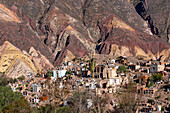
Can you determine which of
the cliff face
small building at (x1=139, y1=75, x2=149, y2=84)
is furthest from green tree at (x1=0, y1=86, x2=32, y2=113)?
the cliff face

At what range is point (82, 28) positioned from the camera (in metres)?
143

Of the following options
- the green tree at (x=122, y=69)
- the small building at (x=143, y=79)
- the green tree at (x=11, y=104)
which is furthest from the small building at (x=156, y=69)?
the green tree at (x=11, y=104)

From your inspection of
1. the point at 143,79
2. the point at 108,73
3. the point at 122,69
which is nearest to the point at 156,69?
the point at 122,69

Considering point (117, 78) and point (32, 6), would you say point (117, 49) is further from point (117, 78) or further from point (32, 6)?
point (117, 78)

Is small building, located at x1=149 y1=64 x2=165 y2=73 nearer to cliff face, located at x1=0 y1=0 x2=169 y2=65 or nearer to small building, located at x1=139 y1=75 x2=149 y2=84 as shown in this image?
small building, located at x1=139 y1=75 x2=149 y2=84

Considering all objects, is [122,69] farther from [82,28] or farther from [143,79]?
[82,28]

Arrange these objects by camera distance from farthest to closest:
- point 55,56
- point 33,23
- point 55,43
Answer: point 33,23 → point 55,43 → point 55,56

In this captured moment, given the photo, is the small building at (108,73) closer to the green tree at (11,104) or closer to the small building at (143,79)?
the small building at (143,79)

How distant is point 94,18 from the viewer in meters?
152

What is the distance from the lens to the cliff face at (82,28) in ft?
400

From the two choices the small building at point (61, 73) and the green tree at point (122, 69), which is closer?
the green tree at point (122, 69)

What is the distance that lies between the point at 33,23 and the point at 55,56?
82.6 ft

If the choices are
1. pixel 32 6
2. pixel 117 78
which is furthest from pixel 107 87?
pixel 32 6

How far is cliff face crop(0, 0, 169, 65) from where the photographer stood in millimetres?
121812
